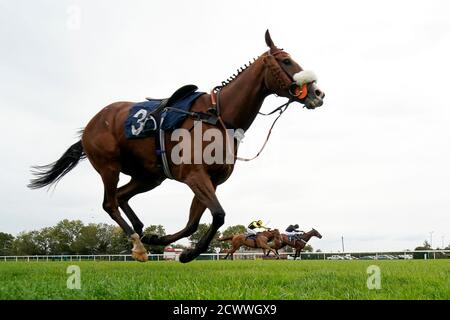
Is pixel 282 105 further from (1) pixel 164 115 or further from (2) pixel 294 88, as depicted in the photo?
A: (1) pixel 164 115

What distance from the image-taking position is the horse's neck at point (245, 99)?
225 inches

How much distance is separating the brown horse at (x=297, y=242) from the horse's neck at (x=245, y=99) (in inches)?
784

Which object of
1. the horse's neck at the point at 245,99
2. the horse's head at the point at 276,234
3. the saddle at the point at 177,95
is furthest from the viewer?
the horse's head at the point at 276,234

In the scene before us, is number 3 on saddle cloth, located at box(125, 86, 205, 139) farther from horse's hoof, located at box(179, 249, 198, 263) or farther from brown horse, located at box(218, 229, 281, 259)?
brown horse, located at box(218, 229, 281, 259)

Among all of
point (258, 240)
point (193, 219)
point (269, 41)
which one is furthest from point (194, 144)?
point (258, 240)

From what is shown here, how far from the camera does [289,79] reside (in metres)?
5.57

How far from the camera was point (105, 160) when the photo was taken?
6676 mm

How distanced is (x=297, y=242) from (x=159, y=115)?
20843mm

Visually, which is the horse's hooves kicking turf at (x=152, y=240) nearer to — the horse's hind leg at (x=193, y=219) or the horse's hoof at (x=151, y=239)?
the horse's hoof at (x=151, y=239)

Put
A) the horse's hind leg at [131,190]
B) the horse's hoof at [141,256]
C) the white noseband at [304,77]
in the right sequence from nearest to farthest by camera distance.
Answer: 1. the white noseband at [304,77]
2. the horse's hoof at [141,256]
3. the horse's hind leg at [131,190]

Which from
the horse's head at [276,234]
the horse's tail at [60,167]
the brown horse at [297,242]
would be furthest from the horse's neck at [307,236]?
the horse's tail at [60,167]
